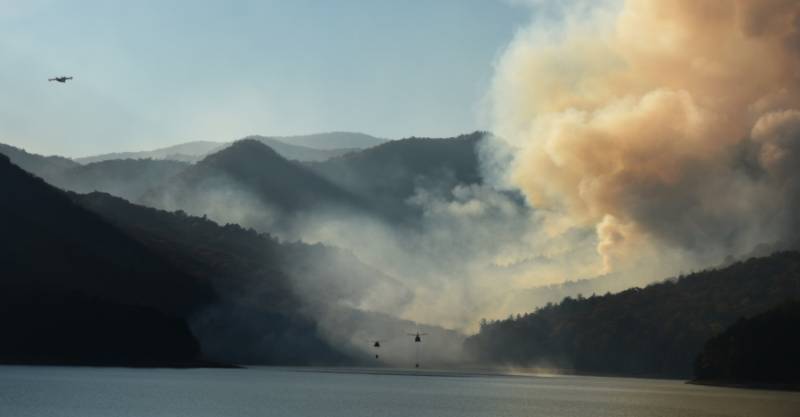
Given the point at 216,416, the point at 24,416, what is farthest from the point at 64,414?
the point at 216,416

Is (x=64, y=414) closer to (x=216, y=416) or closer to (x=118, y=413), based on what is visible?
(x=118, y=413)

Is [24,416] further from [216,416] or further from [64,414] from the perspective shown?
[216,416]

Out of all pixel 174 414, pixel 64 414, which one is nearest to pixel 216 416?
pixel 174 414

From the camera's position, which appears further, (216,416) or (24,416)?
(216,416)

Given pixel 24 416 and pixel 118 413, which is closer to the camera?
pixel 24 416

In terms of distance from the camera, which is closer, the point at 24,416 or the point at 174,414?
the point at 24,416

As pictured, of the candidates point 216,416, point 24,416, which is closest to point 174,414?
point 216,416

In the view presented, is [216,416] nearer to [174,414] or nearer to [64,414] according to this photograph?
[174,414]
